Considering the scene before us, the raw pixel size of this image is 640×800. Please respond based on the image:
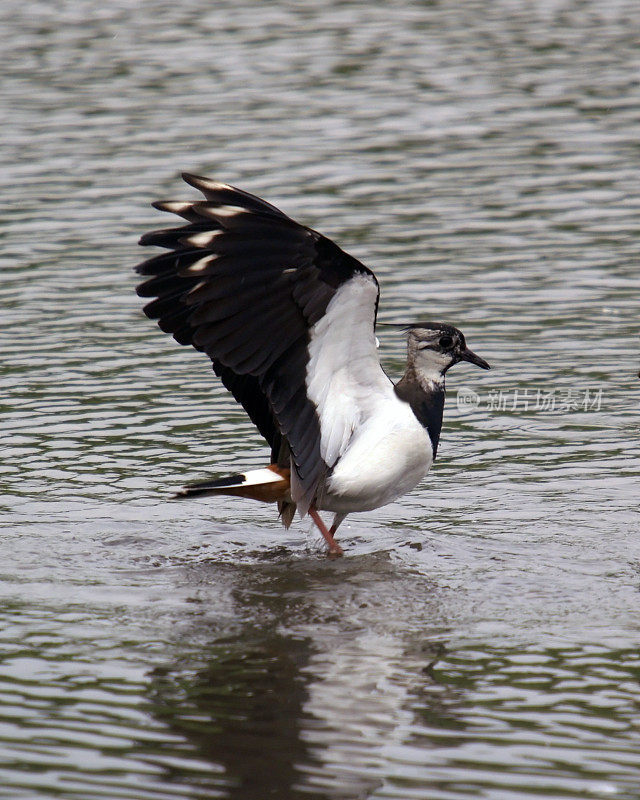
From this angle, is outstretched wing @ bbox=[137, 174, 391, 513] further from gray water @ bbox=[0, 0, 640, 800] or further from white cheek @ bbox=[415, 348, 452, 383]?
gray water @ bbox=[0, 0, 640, 800]

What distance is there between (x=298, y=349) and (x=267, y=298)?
315mm

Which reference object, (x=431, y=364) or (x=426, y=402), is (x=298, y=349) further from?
(x=431, y=364)

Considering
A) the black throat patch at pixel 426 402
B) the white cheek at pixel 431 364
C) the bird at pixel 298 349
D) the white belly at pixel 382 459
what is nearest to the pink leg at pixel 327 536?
the bird at pixel 298 349

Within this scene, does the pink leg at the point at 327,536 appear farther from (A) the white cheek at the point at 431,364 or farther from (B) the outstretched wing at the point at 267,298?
(A) the white cheek at the point at 431,364

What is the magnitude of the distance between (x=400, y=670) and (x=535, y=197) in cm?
808

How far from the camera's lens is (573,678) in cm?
550

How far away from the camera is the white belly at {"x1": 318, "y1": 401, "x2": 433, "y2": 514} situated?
7.16 m

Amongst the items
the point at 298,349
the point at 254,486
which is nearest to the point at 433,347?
the point at 298,349

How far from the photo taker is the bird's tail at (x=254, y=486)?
7000 millimetres

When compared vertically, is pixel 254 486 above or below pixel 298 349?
below

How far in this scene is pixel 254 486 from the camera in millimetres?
7176

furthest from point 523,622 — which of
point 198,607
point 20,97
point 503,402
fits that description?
point 20,97

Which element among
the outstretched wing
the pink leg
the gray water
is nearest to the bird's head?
the outstretched wing

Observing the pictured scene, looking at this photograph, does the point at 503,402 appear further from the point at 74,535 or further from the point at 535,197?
the point at 535,197
